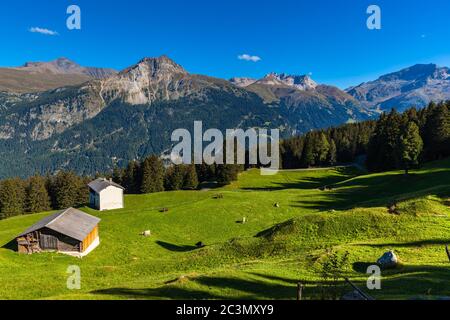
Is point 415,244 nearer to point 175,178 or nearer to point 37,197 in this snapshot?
point 175,178

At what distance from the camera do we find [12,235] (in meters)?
69.8

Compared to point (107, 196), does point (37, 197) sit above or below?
below

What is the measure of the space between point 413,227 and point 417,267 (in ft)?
45.6

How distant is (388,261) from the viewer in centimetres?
3144

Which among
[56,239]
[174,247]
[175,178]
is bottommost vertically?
[174,247]

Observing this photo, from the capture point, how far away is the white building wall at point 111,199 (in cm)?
9612

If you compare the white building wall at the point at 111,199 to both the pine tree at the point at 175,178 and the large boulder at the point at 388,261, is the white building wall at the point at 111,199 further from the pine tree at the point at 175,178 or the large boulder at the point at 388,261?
the large boulder at the point at 388,261

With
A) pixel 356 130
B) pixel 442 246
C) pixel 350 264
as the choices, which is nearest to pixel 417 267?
pixel 350 264

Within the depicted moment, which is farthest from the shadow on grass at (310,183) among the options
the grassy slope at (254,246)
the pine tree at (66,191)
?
the pine tree at (66,191)

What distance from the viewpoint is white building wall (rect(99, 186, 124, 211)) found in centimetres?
9612

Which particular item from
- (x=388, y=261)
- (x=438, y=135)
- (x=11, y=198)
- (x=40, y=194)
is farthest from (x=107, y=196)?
(x=438, y=135)

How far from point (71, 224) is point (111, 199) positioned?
34.2 meters
